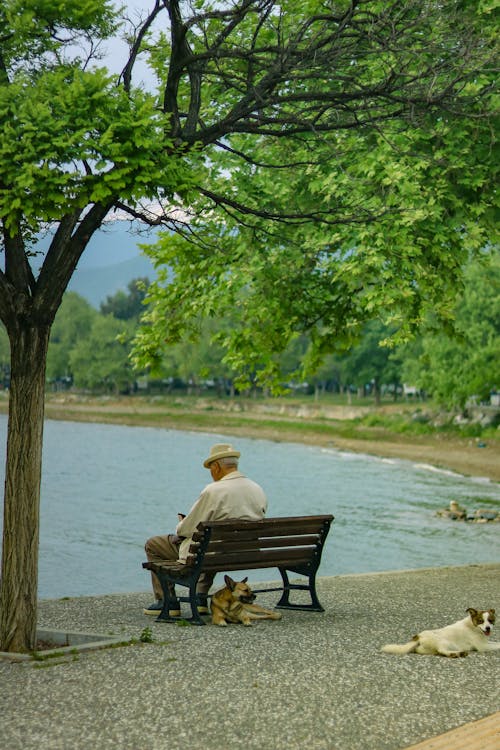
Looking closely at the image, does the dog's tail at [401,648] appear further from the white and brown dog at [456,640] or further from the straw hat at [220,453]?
the straw hat at [220,453]

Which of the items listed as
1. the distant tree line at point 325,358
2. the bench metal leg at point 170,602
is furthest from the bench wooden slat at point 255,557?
the distant tree line at point 325,358

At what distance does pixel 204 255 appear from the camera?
17969 millimetres

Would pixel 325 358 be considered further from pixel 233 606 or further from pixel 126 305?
pixel 126 305

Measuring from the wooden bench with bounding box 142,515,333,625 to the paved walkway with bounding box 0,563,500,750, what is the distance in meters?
0.49

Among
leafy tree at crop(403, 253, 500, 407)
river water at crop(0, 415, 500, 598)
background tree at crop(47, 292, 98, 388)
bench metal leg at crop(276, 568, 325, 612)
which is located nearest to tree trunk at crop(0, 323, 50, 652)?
bench metal leg at crop(276, 568, 325, 612)

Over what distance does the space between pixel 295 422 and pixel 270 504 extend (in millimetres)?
48534

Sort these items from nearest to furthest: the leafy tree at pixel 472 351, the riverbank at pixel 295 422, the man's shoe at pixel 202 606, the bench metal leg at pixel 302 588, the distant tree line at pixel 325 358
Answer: the man's shoe at pixel 202 606, the bench metal leg at pixel 302 588, the distant tree line at pixel 325 358, the leafy tree at pixel 472 351, the riverbank at pixel 295 422

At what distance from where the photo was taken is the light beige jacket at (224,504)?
1145cm

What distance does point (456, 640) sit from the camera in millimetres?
10031

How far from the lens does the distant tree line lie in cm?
6444

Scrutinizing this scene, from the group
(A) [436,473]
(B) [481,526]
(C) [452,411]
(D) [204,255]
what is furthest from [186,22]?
(C) [452,411]

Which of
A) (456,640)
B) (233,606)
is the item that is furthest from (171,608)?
(456,640)

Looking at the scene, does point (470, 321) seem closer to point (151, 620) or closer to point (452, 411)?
point (452, 411)

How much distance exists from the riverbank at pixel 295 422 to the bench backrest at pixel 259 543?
Result: 47.6 m
